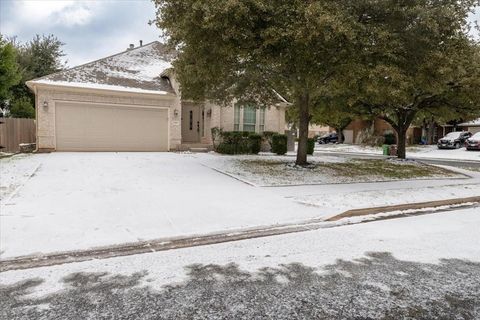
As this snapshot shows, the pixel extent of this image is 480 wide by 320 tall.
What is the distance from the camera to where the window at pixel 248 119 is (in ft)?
65.8

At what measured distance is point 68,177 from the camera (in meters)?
9.95

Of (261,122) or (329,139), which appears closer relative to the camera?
(261,122)

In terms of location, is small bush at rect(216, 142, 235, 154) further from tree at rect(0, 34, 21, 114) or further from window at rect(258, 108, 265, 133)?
tree at rect(0, 34, 21, 114)

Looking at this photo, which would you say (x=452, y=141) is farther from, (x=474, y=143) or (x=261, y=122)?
(x=261, y=122)

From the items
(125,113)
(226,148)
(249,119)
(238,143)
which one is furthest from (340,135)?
(125,113)

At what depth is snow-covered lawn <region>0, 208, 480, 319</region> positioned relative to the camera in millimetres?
3375

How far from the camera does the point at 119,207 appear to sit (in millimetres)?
7125

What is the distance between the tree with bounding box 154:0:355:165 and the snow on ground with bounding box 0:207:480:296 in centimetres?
489

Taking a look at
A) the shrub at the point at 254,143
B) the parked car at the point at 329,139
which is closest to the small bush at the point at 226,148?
A: the shrub at the point at 254,143

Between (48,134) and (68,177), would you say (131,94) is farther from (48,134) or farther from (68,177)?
(68,177)

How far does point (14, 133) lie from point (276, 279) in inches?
738

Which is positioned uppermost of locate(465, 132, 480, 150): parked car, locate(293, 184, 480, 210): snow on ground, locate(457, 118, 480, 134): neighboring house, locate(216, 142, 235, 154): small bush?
locate(457, 118, 480, 134): neighboring house

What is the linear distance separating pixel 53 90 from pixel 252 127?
10.6 metres

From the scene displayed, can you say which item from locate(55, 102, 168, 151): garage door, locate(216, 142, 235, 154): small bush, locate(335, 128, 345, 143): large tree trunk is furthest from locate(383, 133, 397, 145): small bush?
locate(55, 102, 168, 151): garage door
